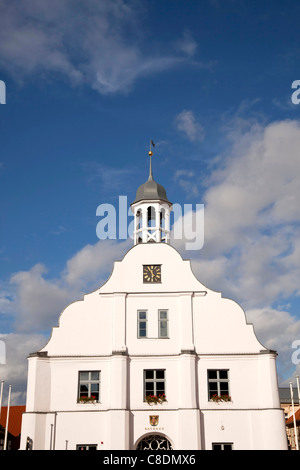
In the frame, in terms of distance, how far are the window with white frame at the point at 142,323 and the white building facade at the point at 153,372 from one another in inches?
2.3

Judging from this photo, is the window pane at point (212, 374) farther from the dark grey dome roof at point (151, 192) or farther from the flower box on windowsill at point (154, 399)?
the dark grey dome roof at point (151, 192)

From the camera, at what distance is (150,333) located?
30.3 metres

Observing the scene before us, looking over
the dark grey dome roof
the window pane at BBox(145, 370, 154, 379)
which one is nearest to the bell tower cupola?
the dark grey dome roof

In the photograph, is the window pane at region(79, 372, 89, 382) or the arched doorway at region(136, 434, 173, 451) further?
the window pane at region(79, 372, 89, 382)

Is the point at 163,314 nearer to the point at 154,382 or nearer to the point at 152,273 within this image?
the point at 152,273

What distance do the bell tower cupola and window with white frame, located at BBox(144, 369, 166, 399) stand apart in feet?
28.7

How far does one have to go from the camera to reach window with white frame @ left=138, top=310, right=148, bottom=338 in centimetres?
3034

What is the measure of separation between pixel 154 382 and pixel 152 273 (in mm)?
6504

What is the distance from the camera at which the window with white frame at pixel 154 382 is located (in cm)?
2908

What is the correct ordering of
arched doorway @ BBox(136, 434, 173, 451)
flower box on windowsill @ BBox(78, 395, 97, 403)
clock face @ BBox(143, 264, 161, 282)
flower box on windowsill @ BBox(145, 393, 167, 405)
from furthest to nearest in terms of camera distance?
clock face @ BBox(143, 264, 161, 282)
flower box on windowsill @ BBox(78, 395, 97, 403)
flower box on windowsill @ BBox(145, 393, 167, 405)
arched doorway @ BBox(136, 434, 173, 451)

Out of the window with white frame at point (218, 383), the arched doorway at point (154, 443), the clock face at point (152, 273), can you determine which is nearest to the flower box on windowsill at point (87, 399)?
the arched doorway at point (154, 443)

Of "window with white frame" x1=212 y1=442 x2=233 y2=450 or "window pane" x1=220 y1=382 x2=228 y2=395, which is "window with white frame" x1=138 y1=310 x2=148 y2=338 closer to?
"window pane" x1=220 y1=382 x2=228 y2=395
